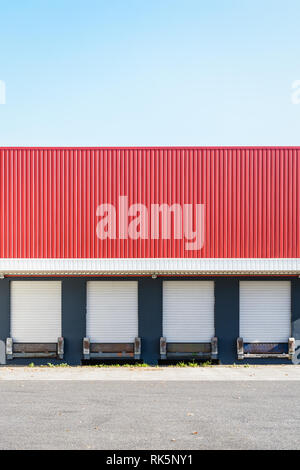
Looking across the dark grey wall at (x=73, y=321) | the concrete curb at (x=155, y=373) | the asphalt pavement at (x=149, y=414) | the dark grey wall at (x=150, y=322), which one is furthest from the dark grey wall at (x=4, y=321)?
the dark grey wall at (x=150, y=322)

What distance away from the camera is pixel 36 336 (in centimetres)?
2027

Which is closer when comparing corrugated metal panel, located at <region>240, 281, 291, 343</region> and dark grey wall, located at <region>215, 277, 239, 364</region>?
dark grey wall, located at <region>215, 277, 239, 364</region>

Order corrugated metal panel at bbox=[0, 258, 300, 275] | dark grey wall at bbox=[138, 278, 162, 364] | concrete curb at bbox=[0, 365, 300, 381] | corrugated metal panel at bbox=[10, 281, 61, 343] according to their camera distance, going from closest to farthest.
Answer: concrete curb at bbox=[0, 365, 300, 381], corrugated metal panel at bbox=[0, 258, 300, 275], dark grey wall at bbox=[138, 278, 162, 364], corrugated metal panel at bbox=[10, 281, 61, 343]

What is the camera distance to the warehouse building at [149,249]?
20141 millimetres

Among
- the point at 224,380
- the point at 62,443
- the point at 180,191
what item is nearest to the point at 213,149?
the point at 180,191

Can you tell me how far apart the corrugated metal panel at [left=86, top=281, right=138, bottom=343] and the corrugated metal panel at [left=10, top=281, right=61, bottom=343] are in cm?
123

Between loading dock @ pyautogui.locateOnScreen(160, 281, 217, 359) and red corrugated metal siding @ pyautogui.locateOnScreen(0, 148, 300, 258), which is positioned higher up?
red corrugated metal siding @ pyautogui.locateOnScreen(0, 148, 300, 258)

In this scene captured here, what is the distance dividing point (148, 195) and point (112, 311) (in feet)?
14.7

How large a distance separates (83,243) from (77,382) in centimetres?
589

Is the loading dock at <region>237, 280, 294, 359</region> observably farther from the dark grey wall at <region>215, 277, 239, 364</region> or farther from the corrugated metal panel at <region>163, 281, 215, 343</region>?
the corrugated metal panel at <region>163, 281, 215, 343</region>

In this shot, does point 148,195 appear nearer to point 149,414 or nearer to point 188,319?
point 188,319

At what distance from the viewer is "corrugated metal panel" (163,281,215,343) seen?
2020cm

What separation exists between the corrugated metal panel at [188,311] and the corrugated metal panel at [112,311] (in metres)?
1.20

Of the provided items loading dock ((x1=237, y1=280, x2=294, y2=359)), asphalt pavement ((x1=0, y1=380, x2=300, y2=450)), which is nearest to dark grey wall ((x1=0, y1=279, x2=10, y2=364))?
asphalt pavement ((x1=0, y1=380, x2=300, y2=450))
